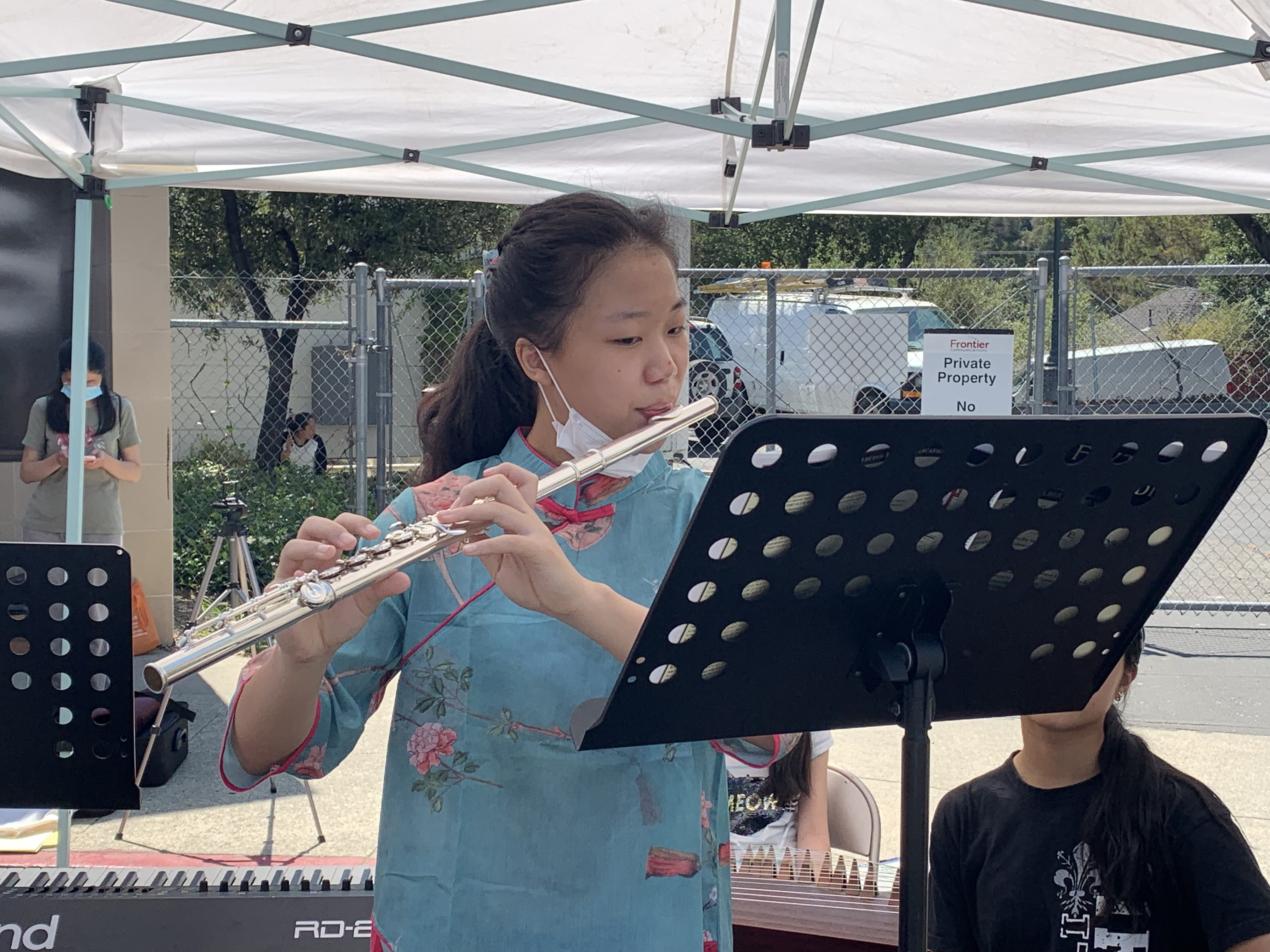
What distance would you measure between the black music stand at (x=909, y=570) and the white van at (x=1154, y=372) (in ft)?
33.8

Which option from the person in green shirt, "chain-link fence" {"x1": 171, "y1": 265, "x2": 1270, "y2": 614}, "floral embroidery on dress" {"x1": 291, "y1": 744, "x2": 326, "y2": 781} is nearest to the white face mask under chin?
"chain-link fence" {"x1": 171, "y1": 265, "x2": 1270, "y2": 614}

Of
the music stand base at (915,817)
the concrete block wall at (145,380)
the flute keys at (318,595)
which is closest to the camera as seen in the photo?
the music stand base at (915,817)

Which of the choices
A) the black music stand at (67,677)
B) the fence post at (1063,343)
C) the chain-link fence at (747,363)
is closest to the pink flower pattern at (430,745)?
the black music stand at (67,677)

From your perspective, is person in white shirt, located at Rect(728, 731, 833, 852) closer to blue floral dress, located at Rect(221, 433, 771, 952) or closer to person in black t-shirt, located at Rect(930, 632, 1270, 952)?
person in black t-shirt, located at Rect(930, 632, 1270, 952)

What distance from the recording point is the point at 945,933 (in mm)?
2045

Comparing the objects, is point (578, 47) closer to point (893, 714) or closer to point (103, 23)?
point (103, 23)

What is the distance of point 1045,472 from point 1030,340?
17.2 ft

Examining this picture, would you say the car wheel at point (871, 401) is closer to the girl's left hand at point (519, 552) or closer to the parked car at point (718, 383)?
the parked car at point (718, 383)

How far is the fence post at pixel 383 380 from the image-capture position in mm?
5941

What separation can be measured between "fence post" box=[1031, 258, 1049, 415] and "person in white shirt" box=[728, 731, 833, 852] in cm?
340

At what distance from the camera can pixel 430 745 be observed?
4.62ft

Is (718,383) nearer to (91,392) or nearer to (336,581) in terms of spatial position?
(91,392)

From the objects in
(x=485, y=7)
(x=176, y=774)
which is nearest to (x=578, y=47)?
(x=485, y=7)

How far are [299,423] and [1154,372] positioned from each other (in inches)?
349
